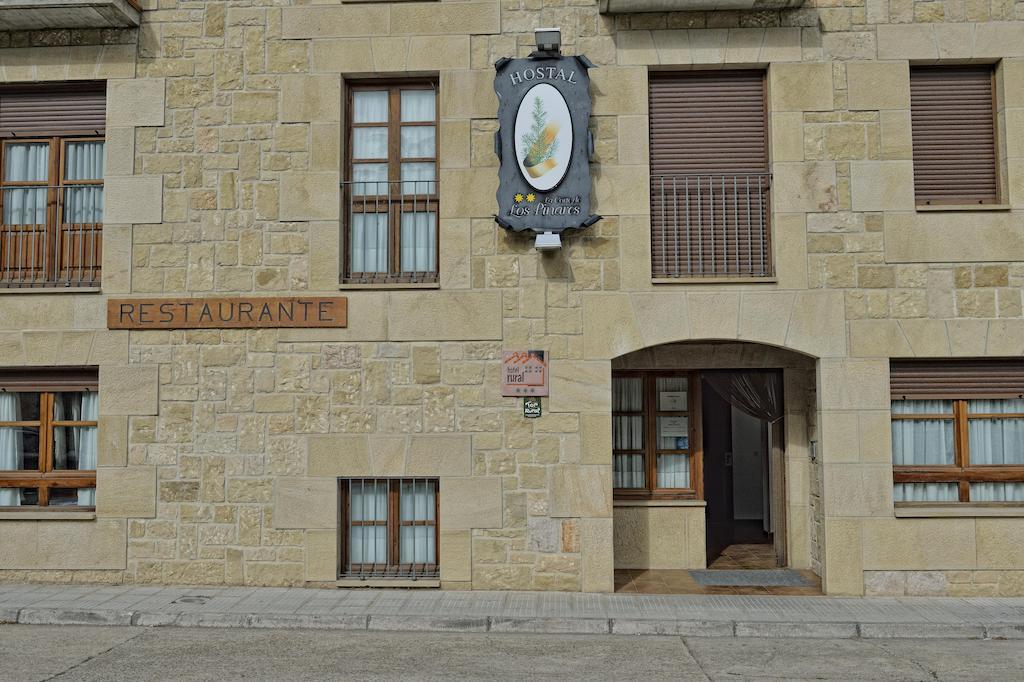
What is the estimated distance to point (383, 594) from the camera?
31.4ft

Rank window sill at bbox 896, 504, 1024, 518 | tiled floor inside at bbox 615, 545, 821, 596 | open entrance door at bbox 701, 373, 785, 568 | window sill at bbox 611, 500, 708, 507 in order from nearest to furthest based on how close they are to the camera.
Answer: window sill at bbox 896, 504, 1024, 518 → tiled floor inside at bbox 615, 545, 821, 596 → window sill at bbox 611, 500, 708, 507 → open entrance door at bbox 701, 373, 785, 568

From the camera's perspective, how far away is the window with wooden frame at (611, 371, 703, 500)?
36.1 ft

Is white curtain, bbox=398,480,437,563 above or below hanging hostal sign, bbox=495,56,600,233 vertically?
below

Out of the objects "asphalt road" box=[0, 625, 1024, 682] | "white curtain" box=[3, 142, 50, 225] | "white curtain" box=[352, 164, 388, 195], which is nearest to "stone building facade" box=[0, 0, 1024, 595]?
"white curtain" box=[352, 164, 388, 195]

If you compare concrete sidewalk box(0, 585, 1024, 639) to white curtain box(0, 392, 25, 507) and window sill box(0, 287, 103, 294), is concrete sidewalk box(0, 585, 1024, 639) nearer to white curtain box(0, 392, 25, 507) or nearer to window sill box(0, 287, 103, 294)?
white curtain box(0, 392, 25, 507)

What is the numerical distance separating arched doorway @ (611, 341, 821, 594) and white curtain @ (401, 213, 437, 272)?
2550 millimetres

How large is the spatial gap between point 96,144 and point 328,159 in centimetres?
275

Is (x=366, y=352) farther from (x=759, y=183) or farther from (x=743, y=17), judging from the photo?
(x=743, y=17)

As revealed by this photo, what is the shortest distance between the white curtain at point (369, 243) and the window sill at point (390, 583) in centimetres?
334

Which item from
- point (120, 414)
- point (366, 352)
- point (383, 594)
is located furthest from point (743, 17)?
point (120, 414)

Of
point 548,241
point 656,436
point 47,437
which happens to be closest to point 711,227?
point 548,241

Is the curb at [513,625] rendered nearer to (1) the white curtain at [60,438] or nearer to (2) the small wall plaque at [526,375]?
(1) the white curtain at [60,438]

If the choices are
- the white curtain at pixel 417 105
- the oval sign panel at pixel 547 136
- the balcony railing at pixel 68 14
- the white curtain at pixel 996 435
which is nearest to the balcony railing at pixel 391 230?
the white curtain at pixel 417 105

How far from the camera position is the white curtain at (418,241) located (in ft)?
33.9
